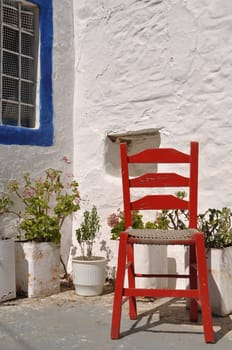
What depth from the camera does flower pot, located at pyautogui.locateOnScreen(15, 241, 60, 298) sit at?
3.59 m

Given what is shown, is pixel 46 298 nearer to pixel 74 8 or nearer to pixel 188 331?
pixel 188 331

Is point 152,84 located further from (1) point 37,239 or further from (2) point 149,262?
(1) point 37,239

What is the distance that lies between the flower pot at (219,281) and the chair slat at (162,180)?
21.7 inches

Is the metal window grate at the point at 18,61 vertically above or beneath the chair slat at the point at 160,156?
above

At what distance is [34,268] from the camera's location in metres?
3.60

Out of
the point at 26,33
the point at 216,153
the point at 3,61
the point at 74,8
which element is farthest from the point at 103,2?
the point at 216,153

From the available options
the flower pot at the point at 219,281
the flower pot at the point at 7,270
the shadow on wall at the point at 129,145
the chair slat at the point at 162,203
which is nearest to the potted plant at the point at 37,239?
the flower pot at the point at 7,270

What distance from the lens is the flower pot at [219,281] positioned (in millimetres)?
3127

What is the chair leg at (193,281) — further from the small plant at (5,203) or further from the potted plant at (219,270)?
the small plant at (5,203)

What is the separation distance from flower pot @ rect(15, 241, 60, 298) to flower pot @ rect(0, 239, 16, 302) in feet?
0.42

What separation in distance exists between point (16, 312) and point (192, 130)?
A: 6.26 feet

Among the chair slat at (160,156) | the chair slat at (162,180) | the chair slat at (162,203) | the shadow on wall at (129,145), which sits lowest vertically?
the chair slat at (162,203)

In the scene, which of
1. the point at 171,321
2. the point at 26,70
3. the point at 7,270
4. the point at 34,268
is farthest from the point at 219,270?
the point at 26,70

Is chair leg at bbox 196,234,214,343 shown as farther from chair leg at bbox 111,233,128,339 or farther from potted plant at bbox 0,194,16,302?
potted plant at bbox 0,194,16,302
